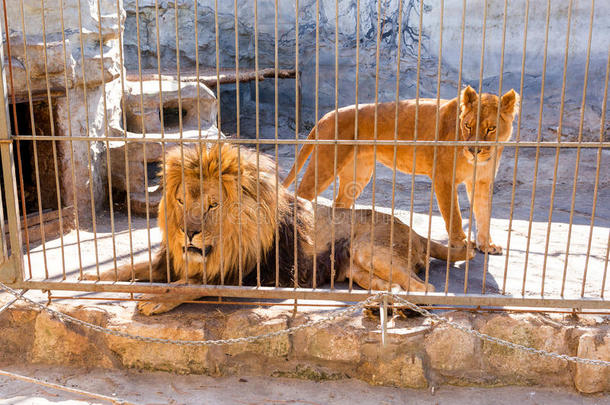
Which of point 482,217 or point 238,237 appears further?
point 482,217

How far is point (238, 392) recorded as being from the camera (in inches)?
113

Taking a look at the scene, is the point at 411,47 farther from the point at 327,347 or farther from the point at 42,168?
the point at 327,347

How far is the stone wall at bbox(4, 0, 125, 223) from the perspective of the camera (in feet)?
13.8

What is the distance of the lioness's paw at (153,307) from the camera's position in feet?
9.71

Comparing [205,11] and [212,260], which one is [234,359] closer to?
[212,260]

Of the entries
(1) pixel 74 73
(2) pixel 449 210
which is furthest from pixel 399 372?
(1) pixel 74 73

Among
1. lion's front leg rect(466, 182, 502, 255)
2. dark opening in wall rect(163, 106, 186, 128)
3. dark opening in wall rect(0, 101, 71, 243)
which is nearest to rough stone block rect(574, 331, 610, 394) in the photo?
lion's front leg rect(466, 182, 502, 255)

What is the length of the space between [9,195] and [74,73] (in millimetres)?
1935

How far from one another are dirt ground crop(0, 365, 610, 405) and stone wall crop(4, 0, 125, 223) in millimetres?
1837

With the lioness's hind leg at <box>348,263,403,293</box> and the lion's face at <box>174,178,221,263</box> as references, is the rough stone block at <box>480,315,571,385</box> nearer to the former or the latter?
the lioness's hind leg at <box>348,263,403,293</box>

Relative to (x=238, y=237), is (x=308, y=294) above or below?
below

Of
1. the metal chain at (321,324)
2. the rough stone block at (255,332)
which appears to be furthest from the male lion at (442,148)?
the rough stone block at (255,332)

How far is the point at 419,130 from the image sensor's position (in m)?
4.01

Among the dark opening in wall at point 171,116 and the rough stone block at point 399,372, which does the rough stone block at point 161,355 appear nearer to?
the rough stone block at point 399,372
